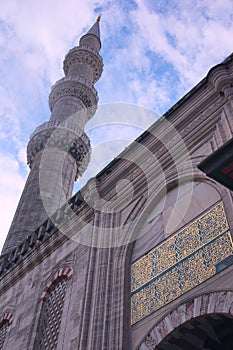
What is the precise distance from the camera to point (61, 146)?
20.1m

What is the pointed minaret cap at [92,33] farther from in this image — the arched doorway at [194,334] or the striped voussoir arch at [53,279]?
the arched doorway at [194,334]

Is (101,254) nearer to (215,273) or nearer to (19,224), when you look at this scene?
(215,273)

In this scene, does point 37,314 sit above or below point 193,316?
above

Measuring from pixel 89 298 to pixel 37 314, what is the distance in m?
2.02

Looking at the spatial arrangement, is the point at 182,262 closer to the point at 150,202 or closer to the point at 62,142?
the point at 150,202

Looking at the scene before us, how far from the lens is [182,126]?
8250 millimetres

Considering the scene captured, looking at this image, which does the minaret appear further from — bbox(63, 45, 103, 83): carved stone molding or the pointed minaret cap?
the pointed minaret cap

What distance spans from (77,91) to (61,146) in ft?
13.5

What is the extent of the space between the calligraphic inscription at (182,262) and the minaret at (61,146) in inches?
392

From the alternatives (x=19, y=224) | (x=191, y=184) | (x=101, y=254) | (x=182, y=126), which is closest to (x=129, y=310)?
(x=101, y=254)

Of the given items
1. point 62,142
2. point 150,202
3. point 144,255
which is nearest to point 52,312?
point 144,255

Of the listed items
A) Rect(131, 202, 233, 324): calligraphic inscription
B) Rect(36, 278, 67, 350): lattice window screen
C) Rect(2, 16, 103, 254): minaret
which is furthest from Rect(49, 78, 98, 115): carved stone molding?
Rect(131, 202, 233, 324): calligraphic inscription

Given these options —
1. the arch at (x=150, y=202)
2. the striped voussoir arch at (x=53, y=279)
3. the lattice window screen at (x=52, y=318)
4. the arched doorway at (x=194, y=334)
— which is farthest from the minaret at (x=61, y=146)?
the arched doorway at (x=194, y=334)

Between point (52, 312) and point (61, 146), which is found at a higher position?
point (61, 146)
